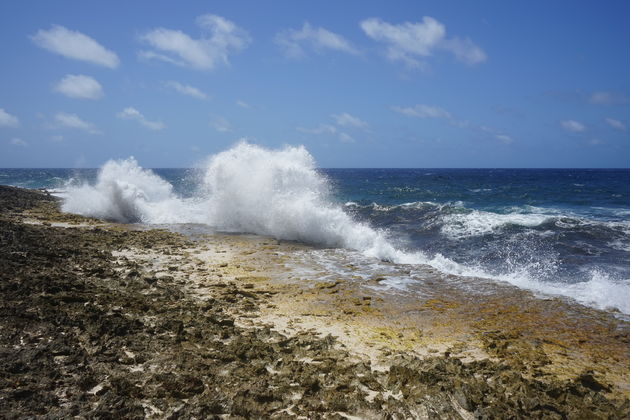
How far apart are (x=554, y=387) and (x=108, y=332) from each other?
5210 mm

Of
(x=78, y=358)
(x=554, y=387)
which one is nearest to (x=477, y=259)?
(x=554, y=387)

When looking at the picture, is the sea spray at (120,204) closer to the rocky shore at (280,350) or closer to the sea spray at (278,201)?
the sea spray at (278,201)

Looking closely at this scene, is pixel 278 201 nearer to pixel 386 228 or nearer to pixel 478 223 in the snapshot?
pixel 386 228

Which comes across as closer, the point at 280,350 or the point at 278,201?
the point at 280,350

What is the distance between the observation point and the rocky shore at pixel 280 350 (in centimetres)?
365

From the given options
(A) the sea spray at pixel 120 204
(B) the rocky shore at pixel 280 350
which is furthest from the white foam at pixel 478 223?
(A) the sea spray at pixel 120 204

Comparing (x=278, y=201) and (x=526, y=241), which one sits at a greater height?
(x=278, y=201)

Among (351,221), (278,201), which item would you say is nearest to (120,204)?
(278,201)

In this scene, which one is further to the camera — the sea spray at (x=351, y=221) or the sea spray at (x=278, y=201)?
the sea spray at (x=278, y=201)

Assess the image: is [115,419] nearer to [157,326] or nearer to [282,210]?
[157,326]

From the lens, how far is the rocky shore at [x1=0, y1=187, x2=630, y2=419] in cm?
365

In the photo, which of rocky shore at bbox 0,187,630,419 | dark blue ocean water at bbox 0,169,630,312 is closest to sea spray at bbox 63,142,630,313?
dark blue ocean water at bbox 0,169,630,312

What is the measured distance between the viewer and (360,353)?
497 centimetres

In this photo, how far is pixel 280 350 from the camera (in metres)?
4.80
